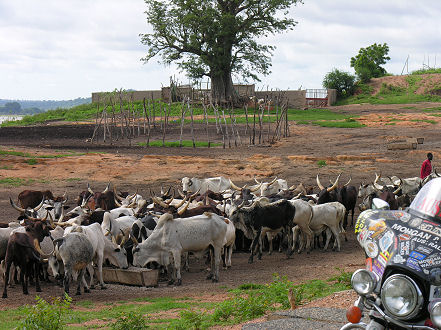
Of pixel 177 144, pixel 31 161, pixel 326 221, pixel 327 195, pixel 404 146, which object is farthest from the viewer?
pixel 177 144

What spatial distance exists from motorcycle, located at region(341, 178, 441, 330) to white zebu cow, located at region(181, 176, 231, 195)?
15423mm

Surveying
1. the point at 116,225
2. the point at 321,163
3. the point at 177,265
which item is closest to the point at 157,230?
the point at 177,265

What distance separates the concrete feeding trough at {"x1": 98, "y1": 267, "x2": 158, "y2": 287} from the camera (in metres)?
12.1

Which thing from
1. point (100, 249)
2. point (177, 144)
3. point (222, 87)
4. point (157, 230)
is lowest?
point (100, 249)

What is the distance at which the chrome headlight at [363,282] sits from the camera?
4.75 m

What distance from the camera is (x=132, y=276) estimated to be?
1224 centimetres

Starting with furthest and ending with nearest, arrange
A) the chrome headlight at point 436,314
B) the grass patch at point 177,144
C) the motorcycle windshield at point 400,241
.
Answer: the grass patch at point 177,144 < the motorcycle windshield at point 400,241 < the chrome headlight at point 436,314

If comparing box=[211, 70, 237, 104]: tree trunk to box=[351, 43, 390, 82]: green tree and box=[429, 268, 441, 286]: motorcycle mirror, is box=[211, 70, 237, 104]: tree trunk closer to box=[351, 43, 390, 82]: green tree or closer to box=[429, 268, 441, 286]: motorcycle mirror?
box=[351, 43, 390, 82]: green tree

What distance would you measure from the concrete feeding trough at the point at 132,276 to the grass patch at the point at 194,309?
1005mm

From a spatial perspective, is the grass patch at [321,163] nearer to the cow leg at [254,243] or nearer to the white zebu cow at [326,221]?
the white zebu cow at [326,221]

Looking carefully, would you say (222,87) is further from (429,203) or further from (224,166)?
(429,203)

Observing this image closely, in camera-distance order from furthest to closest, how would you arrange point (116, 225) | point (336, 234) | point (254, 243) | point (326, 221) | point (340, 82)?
point (340, 82) < point (336, 234) < point (326, 221) < point (254, 243) < point (116, 225)

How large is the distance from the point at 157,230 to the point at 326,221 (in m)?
4.72

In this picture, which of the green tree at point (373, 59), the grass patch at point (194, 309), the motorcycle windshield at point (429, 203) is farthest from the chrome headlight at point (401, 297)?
the green tree at point (373, 59)
